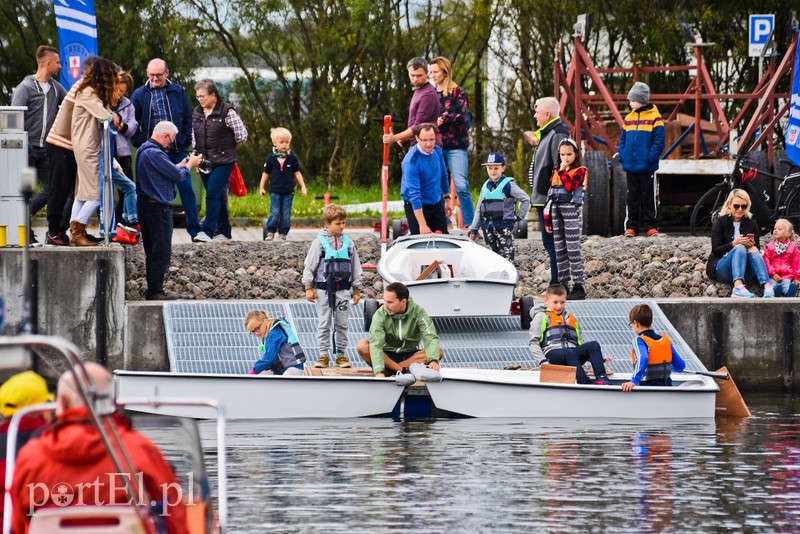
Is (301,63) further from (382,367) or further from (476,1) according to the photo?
(382,367)

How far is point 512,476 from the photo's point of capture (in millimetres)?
10086

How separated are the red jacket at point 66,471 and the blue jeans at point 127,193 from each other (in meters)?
8.93

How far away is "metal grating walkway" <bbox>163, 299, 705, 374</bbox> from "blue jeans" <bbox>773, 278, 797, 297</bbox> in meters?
1.40

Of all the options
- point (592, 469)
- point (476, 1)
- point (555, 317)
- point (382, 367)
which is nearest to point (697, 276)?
point (555, 317)

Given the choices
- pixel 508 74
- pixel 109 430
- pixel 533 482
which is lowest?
pixel 533 482

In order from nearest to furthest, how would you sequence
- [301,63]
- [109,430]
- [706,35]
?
[109,430] → [706,35] → [301,63]

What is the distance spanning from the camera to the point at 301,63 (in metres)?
30.1

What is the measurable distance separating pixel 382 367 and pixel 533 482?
11.1ft

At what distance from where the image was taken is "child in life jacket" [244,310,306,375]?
13.0m

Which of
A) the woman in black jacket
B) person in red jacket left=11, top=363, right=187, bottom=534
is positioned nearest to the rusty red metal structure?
the woman in black jacket

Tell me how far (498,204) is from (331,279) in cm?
262

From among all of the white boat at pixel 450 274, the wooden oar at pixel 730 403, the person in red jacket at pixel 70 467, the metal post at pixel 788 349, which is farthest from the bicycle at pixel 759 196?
the person in red jacket at pixel 70 467

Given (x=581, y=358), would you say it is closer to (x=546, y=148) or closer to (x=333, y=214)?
(x=333, y=214)

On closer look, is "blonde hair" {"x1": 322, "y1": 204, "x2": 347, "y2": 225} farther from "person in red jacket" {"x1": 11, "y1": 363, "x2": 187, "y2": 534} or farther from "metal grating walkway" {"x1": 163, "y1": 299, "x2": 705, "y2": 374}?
"person in red jacket" {"x1": 11, "y1": 363, "x2": 187, "y2": 534}
